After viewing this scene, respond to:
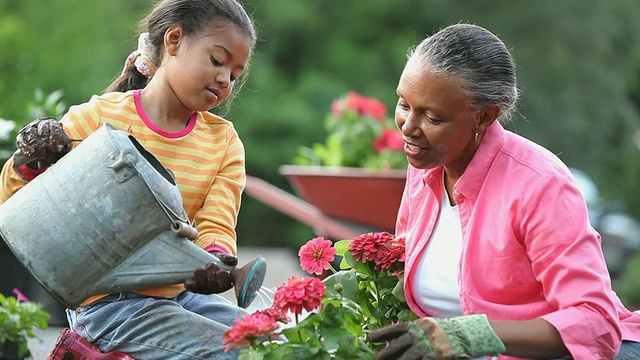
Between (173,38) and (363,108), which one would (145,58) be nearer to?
(173,38)

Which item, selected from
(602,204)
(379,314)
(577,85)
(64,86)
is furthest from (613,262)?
(379,314)

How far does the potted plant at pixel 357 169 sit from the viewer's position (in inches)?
215

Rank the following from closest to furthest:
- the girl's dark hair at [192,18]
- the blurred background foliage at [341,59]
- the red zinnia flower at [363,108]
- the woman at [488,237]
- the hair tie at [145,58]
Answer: the woman at [488,237] < the girl's dark hair at [192,18] < the hair tie at [145,58] < the red zinnia flower at [363,108] < the blurred background foliage at [341,59]

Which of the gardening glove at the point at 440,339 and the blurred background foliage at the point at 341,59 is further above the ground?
the gardening glove at the point at 440,339

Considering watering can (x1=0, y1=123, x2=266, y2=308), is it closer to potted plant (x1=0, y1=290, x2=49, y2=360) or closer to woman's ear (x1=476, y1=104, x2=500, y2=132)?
woman's ear (x1=476, y1=104, x2=500, y2=132)

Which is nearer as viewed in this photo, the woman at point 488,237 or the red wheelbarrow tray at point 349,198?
the woman at point 488,237

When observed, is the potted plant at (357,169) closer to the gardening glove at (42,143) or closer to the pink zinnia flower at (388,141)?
the pink zinnia flower at (388,141)

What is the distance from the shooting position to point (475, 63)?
229 centimetres

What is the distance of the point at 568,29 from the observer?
12.7m

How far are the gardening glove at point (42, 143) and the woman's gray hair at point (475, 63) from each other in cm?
78

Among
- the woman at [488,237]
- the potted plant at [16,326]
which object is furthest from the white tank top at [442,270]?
the potted plant at [16,326]

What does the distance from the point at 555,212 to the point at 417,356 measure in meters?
0.44

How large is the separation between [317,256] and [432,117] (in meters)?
0.41

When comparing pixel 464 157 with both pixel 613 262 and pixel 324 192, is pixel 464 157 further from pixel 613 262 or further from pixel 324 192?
pixel 613 262
